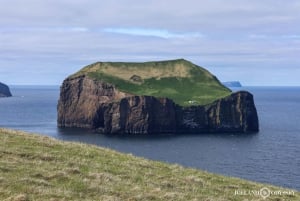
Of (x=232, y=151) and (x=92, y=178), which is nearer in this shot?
(x=92, y=178)

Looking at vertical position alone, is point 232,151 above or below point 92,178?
below

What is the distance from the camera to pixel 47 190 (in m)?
19.3

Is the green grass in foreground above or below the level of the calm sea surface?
above

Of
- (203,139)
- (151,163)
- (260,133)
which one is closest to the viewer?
(151,163)

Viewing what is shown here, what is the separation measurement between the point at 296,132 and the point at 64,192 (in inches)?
7299

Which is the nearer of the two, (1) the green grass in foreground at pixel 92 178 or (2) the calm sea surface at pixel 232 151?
(1) the green grass in foreground at pixel 92 178

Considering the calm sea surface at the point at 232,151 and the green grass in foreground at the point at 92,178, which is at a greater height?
the green grass in foreground at the point at 92,178

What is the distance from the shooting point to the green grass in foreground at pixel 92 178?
19672mm

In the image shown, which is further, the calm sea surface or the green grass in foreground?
the calm sea surface

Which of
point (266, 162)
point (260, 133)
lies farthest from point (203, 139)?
point (266, 162)

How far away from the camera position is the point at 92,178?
22.7 metres

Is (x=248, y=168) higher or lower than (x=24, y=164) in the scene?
lower

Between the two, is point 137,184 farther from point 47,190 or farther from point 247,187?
point 247,187

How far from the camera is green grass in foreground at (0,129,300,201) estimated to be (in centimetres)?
1967
